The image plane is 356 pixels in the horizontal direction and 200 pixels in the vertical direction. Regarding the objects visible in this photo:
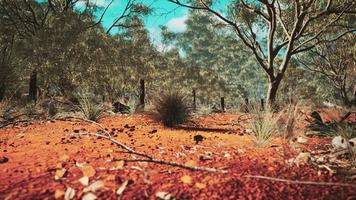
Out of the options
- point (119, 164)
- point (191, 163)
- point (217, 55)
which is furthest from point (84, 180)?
point (217, 55)

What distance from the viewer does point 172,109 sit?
9352mm

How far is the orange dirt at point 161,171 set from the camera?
12.0ft

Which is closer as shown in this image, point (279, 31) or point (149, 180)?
point (149, 180)

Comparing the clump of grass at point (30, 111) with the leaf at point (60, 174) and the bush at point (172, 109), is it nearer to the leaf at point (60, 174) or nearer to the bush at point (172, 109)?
the bush at point (172, 109)

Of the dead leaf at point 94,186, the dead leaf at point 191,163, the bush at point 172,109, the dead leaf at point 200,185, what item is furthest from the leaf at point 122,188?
the bush at point 172,109

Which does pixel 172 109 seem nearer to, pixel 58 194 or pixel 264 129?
pixel 264 129

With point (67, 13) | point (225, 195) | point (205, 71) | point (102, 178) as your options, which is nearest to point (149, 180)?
point (102, 178)

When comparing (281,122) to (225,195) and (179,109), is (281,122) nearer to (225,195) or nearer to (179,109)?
(179,109)

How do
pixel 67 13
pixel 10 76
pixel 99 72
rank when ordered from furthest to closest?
1. pixel 99 72
2. pixel 67 13
3. pixel 10 76

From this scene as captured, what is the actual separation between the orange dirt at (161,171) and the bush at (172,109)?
266 centimetres

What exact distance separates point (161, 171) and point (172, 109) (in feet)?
16.9

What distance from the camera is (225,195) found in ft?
11.8

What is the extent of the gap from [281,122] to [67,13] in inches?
559

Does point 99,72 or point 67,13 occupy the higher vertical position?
point 67,13
